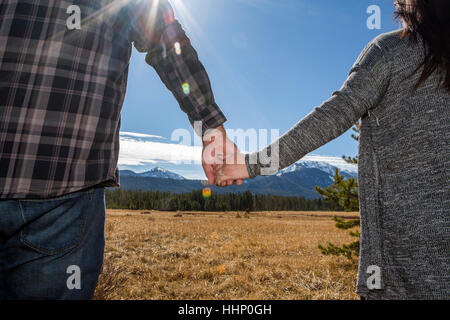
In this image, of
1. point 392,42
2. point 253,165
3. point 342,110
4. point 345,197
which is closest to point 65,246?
point 253,165

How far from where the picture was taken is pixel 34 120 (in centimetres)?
122

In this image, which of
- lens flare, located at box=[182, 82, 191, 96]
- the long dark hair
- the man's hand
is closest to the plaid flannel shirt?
lens flare, located at box=[182, 82, 191, 96]

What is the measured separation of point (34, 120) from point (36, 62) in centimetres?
24

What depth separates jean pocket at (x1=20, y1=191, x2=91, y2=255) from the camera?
1164 mm

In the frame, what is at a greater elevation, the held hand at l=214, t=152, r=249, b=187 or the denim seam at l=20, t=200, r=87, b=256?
the held hand at l=214, t=152, r=249, b=187

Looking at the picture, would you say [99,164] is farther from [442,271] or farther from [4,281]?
[442,271]

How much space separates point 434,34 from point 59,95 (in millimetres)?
1643

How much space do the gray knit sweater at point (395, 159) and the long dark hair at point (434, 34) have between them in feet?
0.14

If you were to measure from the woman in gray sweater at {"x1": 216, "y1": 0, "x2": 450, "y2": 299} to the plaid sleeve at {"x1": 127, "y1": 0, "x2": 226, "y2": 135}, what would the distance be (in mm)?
A: 580

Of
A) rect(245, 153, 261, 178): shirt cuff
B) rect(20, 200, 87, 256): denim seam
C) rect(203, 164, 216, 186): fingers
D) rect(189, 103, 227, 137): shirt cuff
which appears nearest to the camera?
rect(20, 200, 87, 256): denim seam

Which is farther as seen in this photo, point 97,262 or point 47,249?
point 97,262

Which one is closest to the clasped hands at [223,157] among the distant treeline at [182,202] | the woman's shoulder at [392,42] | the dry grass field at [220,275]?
the woman's shoulder at [392,42]

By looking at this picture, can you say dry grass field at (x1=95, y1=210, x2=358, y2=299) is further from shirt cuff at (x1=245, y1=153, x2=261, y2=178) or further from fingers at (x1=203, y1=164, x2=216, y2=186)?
shirt cuff at (x1=245, y1=153, x2=261, y2=178)

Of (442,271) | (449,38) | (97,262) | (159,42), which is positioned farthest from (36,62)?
(442,271)
